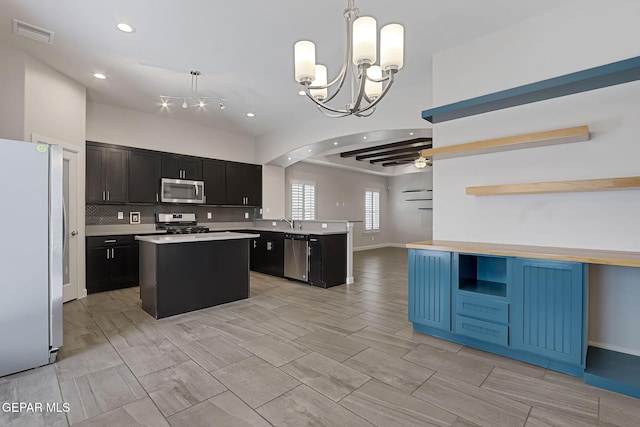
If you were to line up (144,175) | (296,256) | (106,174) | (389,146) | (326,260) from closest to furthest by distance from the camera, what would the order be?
(106,174)
(326,260)
(144,175)
(296,256)
(389,146)

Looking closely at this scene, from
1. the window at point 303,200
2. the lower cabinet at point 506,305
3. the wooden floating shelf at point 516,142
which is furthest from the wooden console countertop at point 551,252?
the window at point 303,200

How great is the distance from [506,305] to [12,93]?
221 inches

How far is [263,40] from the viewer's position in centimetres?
322

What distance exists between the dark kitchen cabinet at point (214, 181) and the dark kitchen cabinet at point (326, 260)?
242cm

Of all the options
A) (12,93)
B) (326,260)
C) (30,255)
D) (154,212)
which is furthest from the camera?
(154,212)

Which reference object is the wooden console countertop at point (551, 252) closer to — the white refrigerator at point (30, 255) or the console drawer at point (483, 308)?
the console drawer at point (483, 308)

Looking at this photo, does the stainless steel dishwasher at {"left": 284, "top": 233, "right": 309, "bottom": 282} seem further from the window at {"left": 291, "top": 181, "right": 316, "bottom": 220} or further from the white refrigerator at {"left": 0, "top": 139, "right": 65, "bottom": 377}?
the white refrigerator at {"left": 0, "top": 139, "right": 65, "bottom": 377}

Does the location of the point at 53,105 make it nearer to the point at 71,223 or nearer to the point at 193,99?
the point at 71,223

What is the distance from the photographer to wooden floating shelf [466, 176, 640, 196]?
2.24 meters

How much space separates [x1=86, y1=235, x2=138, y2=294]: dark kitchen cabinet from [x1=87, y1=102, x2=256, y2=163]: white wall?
1.74m

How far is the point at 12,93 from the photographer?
3428mm

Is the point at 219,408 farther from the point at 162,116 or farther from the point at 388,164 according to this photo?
the point at 388,164

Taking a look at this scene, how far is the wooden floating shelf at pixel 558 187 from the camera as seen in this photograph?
2240 mm

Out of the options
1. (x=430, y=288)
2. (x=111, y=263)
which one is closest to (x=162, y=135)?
(x=111, y=263)
